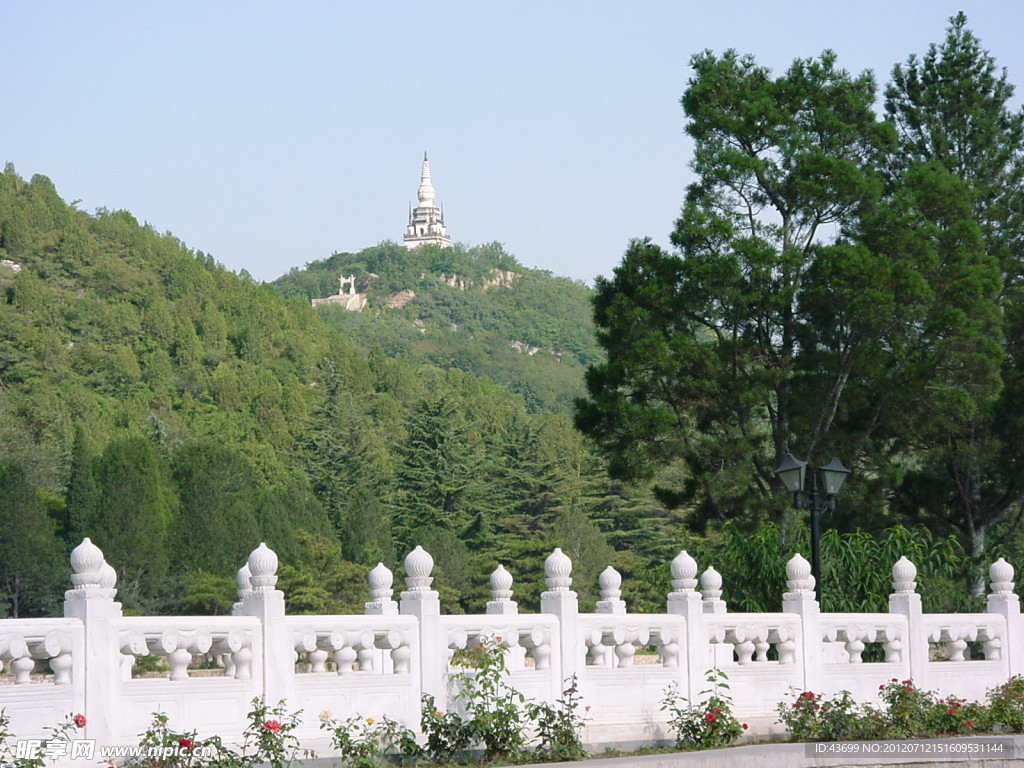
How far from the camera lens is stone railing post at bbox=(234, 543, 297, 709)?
31.0 ft

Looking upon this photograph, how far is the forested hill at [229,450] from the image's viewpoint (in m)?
51.4

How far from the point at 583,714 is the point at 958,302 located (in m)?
12.3

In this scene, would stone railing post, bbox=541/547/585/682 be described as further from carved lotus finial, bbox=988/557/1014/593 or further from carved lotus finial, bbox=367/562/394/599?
carved lotus finial, bbox=988/557/1014/593

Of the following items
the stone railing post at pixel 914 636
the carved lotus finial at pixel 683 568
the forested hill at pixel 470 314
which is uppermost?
the forested hill at pixel 470 314

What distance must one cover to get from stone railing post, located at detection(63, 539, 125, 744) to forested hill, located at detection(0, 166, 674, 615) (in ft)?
39.9

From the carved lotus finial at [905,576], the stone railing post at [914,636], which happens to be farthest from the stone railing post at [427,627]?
the carved lotus finial at [905,576]

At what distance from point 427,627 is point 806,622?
3.81 meters

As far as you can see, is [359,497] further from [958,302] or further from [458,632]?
[458,632]

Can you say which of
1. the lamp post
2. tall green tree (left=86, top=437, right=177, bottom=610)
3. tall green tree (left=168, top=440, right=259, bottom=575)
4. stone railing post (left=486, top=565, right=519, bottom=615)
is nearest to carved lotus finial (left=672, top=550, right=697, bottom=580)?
stone railing post (left=486, top=565, right=519, bottom=615)

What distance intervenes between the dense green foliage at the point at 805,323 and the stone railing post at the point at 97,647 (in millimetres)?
12885

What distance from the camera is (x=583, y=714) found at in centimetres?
1106

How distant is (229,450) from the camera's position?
204 ft

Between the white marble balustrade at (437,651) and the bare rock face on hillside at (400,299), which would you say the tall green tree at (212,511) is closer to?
the white marble balustrade at (437,651)

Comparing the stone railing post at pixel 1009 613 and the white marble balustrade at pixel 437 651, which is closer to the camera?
the white marble balustrade at pixel 437 651
